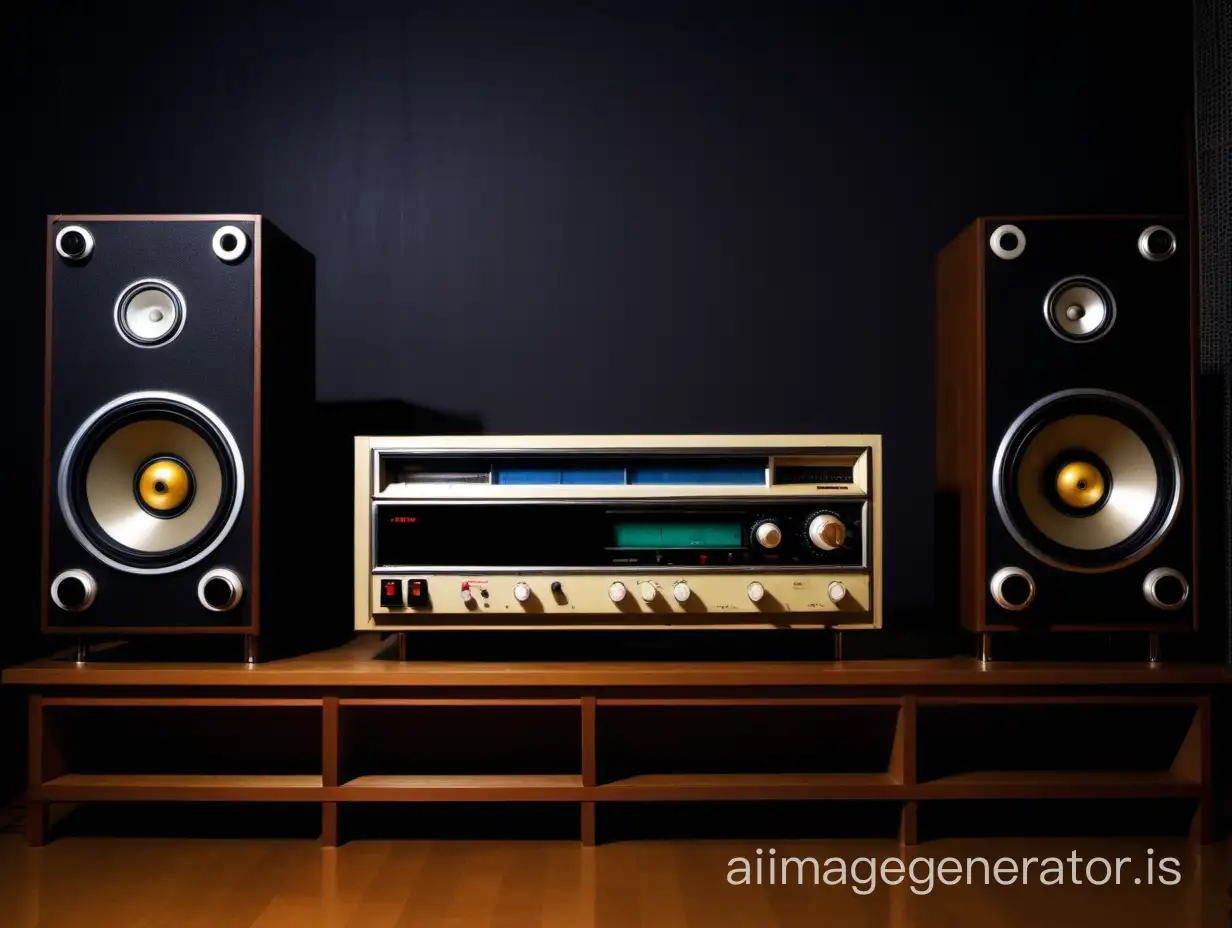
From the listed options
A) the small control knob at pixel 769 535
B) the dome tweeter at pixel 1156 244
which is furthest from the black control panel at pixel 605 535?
the dome tweeter at pixel 1156 244

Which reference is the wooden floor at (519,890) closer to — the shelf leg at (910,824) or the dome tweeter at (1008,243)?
the shelf leg at (910,824)

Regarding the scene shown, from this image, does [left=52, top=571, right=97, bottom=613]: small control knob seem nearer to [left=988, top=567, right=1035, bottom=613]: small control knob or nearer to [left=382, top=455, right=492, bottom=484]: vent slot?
[left=382, top=455, right=492, bottom=484]: vent slot

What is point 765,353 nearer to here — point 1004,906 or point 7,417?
point 1004,906

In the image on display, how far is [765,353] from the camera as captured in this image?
190cm

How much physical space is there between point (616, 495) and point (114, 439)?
0.83 meters

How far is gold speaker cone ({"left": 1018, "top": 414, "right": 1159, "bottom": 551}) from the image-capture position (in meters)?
1.45

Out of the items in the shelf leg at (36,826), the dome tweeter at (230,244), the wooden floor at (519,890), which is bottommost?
the wooden floor at (519,890)

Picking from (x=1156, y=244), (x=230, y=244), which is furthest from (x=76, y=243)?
(x=1156, y=244)

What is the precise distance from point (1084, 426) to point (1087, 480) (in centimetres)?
9

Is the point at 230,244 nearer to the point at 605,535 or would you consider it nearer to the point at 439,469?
the point at 439,469

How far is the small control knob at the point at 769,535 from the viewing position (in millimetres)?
1449

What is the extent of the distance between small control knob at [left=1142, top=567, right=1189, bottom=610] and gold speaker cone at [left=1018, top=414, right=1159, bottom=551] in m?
0.08

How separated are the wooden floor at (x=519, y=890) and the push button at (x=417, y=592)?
413 millimetres

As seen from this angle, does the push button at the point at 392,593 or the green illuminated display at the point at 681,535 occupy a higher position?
the green illuminated display at the point at 681,535
